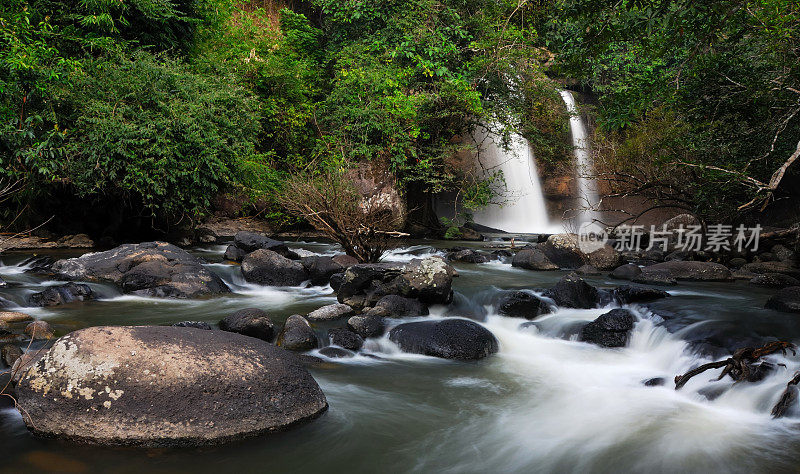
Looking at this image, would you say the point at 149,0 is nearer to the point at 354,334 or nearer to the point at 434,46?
the point at 434,46

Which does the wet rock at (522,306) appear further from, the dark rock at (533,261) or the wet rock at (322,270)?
the dark rock at (533,261)

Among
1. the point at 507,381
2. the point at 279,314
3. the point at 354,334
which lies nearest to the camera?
the point at 507,381

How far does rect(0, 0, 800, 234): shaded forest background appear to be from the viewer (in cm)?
781

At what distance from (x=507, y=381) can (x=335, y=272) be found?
4.91 meters

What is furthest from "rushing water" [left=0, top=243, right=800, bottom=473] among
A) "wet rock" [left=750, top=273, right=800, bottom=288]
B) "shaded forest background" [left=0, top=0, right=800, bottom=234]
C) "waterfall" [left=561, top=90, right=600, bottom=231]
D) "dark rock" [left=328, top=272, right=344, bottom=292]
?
"waterfall" [left=561, top=90, right=600, bottom=231]

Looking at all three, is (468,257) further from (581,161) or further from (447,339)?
(581,161)

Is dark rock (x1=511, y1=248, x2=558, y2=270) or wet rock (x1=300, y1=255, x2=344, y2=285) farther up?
dark rock (x1=511, y1=248, x2=558, y2=270)

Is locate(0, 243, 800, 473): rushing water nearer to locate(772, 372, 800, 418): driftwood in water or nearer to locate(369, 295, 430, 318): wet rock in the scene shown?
locate(772, 372, 800, 418): driftwood in water

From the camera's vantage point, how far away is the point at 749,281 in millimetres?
10148

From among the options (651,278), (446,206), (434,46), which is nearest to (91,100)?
(434,46)

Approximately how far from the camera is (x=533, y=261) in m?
11.9

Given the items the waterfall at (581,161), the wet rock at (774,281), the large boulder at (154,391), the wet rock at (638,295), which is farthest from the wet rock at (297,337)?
the waterfall at (581,161)

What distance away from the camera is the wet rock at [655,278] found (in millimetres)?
9852

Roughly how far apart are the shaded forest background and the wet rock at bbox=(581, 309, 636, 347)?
2.00 m
